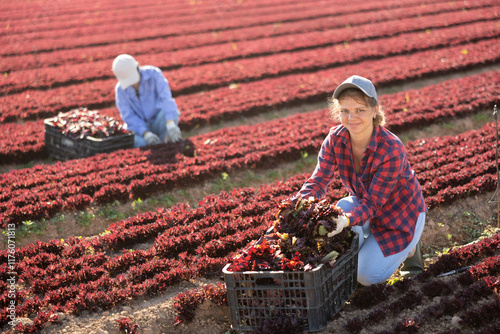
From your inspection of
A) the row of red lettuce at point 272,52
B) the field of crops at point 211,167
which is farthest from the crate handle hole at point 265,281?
the row of red lettuce at point 272,52

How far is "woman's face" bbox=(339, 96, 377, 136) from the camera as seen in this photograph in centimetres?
411

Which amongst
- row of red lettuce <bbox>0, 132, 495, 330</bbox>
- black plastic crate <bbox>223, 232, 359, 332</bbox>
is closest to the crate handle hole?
black plastic crate <bbox>223, 232, 359, 332</bbox>

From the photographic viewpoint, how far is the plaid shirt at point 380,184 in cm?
413

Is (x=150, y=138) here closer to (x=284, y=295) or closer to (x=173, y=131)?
(x=173, y=131)

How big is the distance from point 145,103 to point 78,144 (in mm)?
1290

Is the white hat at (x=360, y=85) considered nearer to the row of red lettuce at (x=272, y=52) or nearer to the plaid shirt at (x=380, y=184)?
the plaid shirt at (x=380, y=184)

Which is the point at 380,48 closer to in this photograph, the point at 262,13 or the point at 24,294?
the point at 262,13

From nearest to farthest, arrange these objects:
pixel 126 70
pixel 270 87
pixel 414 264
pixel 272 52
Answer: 1. pixel 414 264
2. pixel 126 70
3. pixel 270 87
4. pixel 272 52

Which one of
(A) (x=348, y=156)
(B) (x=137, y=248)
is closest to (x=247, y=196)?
(B) (x=137, y=248)

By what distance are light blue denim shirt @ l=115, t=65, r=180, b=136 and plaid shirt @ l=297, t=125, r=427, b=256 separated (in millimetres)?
4627

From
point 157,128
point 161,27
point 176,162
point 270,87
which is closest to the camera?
point 176,162

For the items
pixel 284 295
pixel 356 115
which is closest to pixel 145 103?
pixel 356 115

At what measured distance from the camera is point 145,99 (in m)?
8.70

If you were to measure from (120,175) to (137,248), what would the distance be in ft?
6.11
